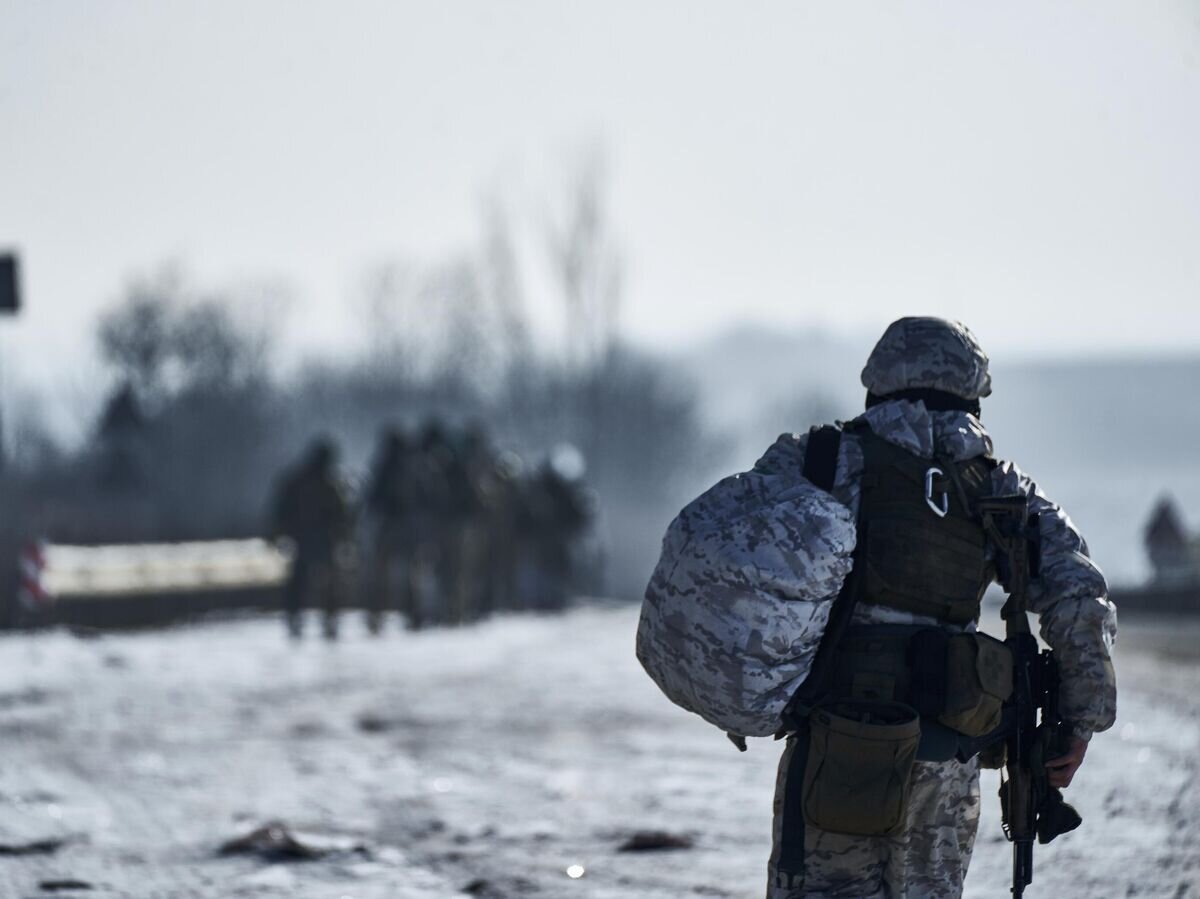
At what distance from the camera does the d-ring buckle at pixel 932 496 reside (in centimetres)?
454

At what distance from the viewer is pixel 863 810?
4.37 m

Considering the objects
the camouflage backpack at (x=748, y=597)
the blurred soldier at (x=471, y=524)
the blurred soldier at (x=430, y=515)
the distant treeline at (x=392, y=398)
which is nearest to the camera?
the camouflage backpack at (x=748, y=597)

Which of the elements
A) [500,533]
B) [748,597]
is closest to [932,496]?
[748,597]

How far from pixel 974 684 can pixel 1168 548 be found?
26.1 meters

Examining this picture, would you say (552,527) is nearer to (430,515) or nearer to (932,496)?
(430,515)

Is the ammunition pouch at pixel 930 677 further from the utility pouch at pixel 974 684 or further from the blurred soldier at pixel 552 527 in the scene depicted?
the blurred soldier at pixel 552 527

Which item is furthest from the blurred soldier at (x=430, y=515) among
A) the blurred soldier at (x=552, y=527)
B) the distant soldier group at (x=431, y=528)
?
the blurred soldier at (x=552, y=527)

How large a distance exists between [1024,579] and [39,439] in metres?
61.0

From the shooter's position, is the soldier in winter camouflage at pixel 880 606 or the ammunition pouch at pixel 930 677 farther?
the ammunition pouch at pixel 930 677

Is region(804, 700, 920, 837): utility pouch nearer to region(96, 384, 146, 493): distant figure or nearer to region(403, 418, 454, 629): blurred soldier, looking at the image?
region(403, 418, 454, 629): blurred soldier

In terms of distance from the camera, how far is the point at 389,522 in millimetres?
20203

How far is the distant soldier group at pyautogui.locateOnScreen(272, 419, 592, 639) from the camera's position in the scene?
739 inches

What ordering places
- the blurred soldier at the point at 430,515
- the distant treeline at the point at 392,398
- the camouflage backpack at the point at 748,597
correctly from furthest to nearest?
Answer: the distant treeline at the point at 392,398 → the blurred soldier at the point at 430,515 → the camouflage backpack at the point at 748,597

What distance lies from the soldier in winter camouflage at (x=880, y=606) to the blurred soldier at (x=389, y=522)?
15.0 m
